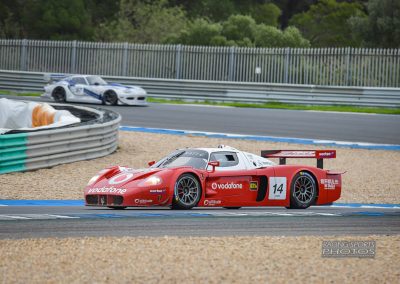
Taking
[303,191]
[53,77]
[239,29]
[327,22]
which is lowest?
[303,191]

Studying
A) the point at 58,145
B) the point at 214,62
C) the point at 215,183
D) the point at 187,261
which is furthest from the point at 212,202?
the point at 214,62

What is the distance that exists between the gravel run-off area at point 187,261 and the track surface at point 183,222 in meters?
0.52

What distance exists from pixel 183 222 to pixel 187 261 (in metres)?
2.41

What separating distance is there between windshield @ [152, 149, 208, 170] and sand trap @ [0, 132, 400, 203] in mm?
2404

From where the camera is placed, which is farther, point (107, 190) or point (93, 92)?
point (93, 92)

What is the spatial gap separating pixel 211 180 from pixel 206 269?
444 cm

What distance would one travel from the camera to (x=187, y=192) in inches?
506

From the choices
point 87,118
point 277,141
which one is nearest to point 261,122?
point 277,141

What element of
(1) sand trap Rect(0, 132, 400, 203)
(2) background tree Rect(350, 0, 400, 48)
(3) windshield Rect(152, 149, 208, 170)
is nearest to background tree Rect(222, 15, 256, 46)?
(2) background tree Rect(350, 0, 400, 48)

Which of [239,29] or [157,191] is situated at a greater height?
[239,29]

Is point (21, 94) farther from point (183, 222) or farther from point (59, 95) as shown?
point (183, 222)

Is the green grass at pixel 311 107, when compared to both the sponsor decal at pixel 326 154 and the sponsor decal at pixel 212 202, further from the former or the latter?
the sponsor decal at pixel 212 202

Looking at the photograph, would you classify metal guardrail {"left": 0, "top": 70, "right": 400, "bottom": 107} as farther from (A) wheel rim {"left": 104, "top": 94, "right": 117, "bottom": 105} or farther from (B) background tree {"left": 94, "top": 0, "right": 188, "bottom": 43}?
(B) background tree {"left": 94, "top": 0, "right": 188, "bottom": 43}

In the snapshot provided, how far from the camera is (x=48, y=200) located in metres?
14.6
